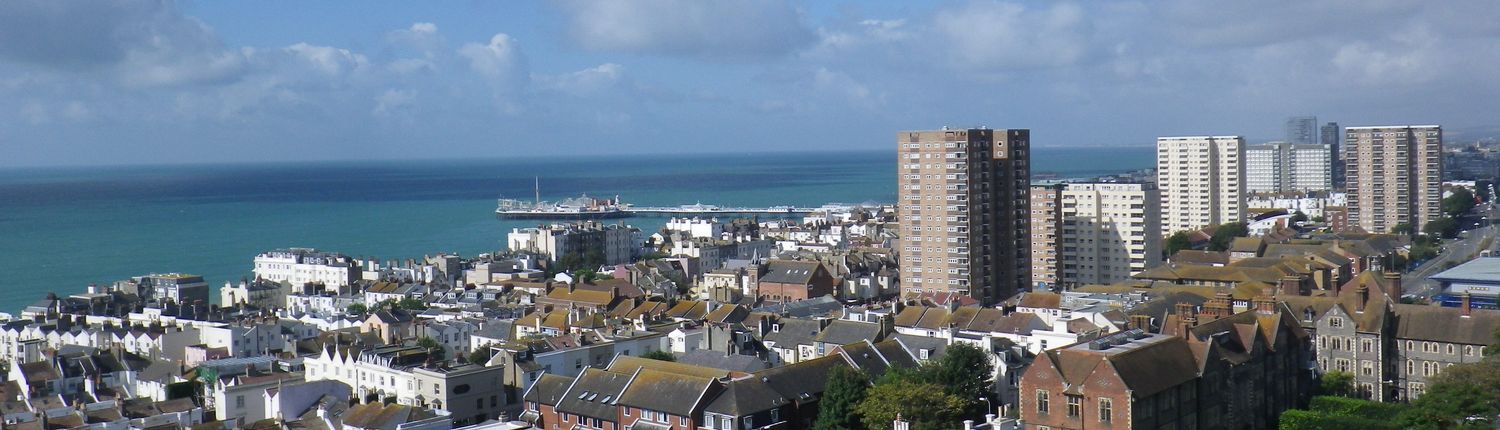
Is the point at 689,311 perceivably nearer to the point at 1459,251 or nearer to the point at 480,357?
the point at 480,357

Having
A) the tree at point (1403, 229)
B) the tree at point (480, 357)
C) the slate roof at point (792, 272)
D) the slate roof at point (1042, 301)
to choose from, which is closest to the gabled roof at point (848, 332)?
the slate roof at point (1042, 301)

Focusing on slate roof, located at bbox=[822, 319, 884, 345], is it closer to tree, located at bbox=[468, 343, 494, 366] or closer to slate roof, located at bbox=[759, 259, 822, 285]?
tree, located at bbox=[468, 343, 494, 366]

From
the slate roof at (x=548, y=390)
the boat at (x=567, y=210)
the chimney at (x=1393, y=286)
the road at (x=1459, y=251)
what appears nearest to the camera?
the slate roof at (x=548, y=390)

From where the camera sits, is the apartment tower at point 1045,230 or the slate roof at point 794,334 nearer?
the slate roof at point 794,334

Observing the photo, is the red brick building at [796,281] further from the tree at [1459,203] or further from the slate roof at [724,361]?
the tree at [1459,203]

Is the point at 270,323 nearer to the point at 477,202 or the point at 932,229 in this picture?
the point at 932,229

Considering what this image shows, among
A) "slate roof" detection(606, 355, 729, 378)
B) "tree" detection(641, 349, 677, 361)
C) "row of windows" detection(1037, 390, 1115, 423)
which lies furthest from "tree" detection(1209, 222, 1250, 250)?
"row of windows" detection(1037, 390, 1115, 423)

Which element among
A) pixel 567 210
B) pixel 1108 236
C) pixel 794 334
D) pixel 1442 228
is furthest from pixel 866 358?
pixel 567 210
